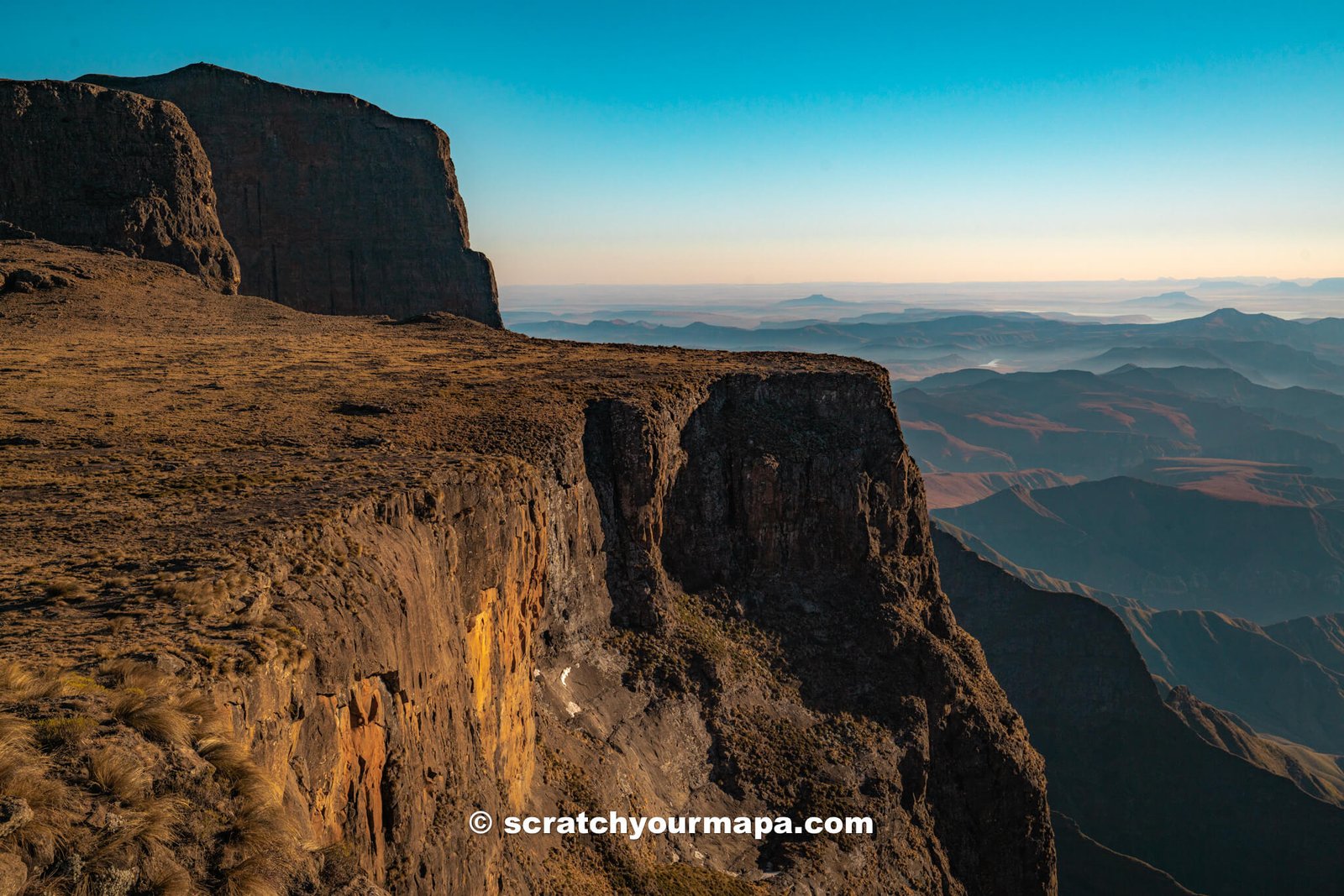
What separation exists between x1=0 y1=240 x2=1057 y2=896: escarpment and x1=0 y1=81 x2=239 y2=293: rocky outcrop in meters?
2.93

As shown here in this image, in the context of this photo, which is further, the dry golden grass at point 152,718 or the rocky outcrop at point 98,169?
the rocky outcrop at point 98,169

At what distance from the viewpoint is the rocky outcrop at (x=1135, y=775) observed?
6378 centimetres

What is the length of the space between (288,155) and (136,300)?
24.8 meters

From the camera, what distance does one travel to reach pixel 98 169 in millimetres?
45375

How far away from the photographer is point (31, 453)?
21.1 m

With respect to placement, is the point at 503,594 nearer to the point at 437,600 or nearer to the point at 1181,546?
the point at 437,600

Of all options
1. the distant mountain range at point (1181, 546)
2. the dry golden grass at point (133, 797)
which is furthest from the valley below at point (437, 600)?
the distant mountain range at point (1181, 546)

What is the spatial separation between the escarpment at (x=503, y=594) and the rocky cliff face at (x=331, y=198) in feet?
51.4

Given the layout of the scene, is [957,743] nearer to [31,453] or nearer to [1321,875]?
[31,453]

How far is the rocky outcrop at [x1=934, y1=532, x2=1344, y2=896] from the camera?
6378 centimetres

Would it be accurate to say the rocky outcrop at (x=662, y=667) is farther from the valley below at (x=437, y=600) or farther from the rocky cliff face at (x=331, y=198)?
the rocky cliff face at (x=331, y=198)

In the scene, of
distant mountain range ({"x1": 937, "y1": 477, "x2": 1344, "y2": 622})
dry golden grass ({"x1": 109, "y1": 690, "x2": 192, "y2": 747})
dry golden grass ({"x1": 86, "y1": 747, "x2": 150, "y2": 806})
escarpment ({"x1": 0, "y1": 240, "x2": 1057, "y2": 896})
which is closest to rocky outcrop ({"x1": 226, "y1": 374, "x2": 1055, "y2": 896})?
escarpment ({"x1": 0, "y1": 240, "x2": 1057, "y2": 896})

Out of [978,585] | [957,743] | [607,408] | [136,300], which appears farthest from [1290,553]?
[136,300]

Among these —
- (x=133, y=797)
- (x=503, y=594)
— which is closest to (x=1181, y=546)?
(x=503, y=594)
